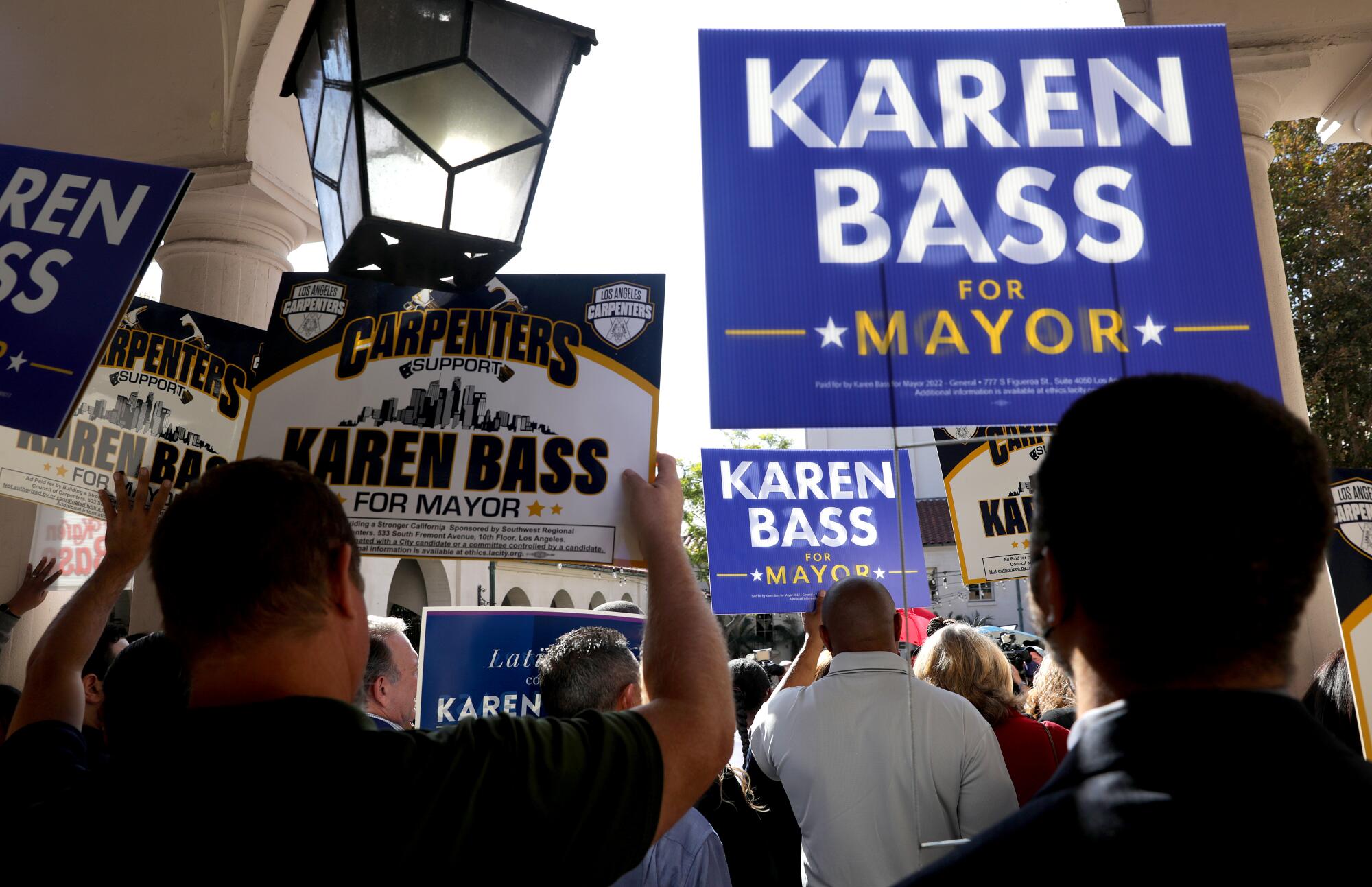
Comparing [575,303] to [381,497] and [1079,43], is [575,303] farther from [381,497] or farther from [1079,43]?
[1079,43]

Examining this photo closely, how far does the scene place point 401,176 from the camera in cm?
271

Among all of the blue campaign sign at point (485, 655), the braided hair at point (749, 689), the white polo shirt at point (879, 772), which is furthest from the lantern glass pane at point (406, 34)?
the braided hair at point (749, 689)

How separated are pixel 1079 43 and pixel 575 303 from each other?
184cm

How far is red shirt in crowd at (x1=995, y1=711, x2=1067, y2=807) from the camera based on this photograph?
3.66 m

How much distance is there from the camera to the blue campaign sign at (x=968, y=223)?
309cm

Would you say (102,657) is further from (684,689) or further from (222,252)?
(684,689)

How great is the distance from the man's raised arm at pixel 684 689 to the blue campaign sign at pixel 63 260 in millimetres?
1798

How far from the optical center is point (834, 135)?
130 inches

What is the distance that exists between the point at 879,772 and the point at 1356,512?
199 cm

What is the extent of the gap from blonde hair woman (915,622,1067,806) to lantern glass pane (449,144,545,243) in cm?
232

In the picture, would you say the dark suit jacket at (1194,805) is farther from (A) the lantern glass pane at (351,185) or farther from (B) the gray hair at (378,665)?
(B) the gray hair at (378,665)

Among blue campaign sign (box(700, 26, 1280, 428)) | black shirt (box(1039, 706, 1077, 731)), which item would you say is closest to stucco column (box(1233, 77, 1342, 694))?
blue campaign sign (box(700, 26, 1280, 428))

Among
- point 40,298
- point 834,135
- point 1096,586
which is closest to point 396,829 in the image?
point 1096,586

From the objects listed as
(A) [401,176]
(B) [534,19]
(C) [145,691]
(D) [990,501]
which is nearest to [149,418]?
(C) [145,691]
